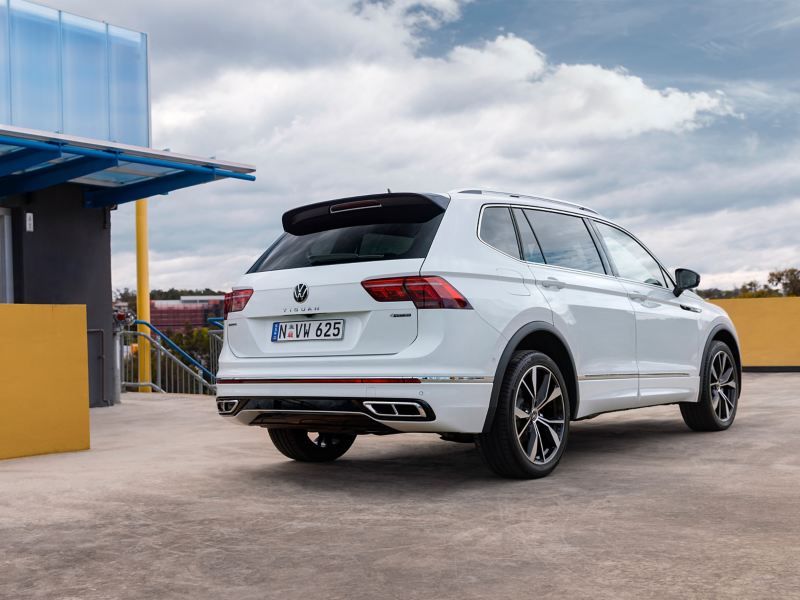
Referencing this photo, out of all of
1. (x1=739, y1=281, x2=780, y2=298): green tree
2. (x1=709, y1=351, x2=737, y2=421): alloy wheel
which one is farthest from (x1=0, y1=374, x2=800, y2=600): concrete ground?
A: (x1=739, y1=281, x2=780, y2=298): green tree

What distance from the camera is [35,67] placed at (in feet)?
40.9

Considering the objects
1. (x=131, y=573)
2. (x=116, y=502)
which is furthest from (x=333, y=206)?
(x=131, y=573)

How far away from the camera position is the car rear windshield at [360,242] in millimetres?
5582

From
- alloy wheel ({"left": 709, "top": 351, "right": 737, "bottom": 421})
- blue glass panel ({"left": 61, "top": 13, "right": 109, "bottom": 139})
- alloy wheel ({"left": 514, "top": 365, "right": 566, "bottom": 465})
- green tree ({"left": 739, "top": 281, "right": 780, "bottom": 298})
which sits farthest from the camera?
green tree ({"left": 739, "top": 281, "right": 780, "bottom": 298})

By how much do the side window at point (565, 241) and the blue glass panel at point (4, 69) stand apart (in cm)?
822

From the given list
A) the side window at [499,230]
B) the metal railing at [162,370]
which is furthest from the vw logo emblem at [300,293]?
the metal railing at [162,370]

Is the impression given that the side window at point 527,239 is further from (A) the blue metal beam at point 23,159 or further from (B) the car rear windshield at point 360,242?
(A) the blue metal beam at point 23,159

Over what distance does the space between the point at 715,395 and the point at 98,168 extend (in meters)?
7.77

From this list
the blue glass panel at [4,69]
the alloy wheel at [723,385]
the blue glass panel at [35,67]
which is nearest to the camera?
the alloy wheel at [723,385]

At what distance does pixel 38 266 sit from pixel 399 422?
933 cm

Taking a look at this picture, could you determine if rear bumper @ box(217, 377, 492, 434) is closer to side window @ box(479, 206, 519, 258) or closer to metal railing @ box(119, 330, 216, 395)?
side window @ box(479, 206, 519, 258)

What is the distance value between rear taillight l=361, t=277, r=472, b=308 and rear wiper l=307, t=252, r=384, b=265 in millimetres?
268

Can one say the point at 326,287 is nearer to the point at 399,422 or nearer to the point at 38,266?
the point at 399,422

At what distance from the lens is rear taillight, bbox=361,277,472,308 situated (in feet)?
17.5
